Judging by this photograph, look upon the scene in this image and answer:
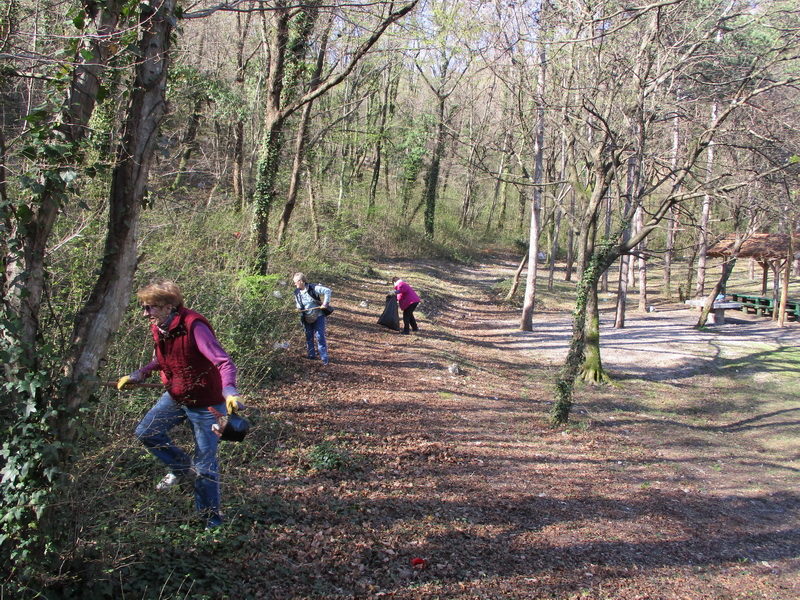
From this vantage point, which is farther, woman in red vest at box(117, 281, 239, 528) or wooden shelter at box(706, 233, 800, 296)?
wooden shelter at box(706, 233, 800, 296)

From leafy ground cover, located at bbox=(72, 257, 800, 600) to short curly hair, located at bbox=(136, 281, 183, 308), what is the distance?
4.41 feet

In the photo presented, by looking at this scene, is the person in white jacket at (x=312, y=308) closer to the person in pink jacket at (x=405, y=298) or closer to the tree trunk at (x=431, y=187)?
the person in pink jacket at (x=405, y=298)

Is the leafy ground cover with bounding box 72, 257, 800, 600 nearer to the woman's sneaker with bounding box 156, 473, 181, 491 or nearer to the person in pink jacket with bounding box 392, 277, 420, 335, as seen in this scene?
the woman's sneaker with bounding box 156, 473, 181, 491

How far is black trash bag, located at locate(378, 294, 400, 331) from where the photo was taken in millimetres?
14344

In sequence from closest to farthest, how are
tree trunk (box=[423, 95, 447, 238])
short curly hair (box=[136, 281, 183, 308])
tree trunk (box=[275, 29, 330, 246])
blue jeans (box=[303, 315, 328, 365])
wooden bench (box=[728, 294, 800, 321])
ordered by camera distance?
short curly hair (box=[136, 281, 183, 308]), blue jeans (box=[303, 315, 328, 365]), tree trunk (box=[275, 29, 330, 246]), wooden bench (box=[728, 294, 800, 321]), tree trunk (box=[423, 95, 447, 238])

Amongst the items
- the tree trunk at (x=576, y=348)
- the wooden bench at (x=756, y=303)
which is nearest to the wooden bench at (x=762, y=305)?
the wooden bench at (x=756, y=303)

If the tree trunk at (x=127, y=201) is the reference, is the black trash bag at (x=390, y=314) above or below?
below

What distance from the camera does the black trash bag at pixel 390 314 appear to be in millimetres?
14344

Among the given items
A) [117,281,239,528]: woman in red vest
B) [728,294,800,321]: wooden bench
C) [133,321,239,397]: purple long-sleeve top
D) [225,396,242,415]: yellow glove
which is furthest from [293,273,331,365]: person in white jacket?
[728,294,800,321]: wooden bench

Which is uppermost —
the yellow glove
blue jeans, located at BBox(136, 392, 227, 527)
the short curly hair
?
the short curly hair

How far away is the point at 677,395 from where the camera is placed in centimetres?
1438

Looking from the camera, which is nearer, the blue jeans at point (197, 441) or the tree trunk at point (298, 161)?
the blue jeans at point (197, 441)

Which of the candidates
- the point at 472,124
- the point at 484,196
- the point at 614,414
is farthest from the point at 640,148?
the point at 484,196

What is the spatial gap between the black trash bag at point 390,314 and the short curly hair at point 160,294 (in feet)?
33.6
